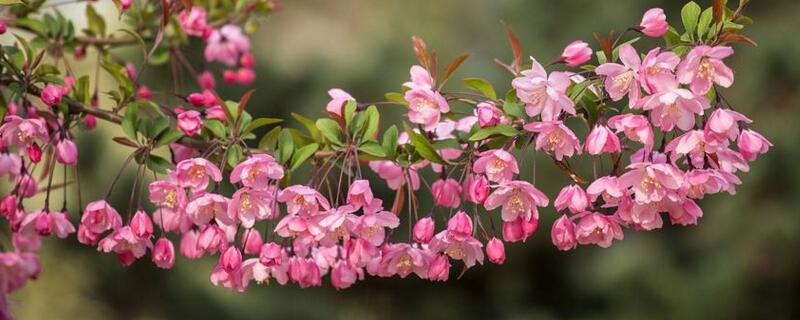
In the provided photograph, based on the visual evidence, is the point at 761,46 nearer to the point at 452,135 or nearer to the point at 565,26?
the point at 565,26

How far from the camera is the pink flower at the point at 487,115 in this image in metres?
1.04

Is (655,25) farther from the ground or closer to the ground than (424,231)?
farther from the ground

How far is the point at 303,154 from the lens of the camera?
1.10m

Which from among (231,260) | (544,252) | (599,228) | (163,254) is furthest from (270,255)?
(544,252)

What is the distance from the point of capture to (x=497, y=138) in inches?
42.3

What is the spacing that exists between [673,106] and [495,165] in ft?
0.63

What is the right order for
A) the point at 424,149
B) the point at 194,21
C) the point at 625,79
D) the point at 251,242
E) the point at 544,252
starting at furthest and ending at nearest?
1. the point at 544,252
2. the point at 194,21
3. the point at 251,242
4. the point at 424,149
5. the point at 625,79

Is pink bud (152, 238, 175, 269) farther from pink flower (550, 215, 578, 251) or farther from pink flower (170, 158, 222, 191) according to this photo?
pink flower (550, 215, 578, 251)

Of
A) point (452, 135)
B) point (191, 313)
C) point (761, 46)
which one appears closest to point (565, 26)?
point (761, 46)

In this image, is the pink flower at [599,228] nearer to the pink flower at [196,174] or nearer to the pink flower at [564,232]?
the pink flower at [564,232]

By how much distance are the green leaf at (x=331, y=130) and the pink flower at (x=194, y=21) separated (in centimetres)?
53

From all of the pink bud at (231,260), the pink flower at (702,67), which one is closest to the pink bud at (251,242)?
the pink bud at (231,260)

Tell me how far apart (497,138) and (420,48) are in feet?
0.47

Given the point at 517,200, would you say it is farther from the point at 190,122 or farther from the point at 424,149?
the point at 190,122
